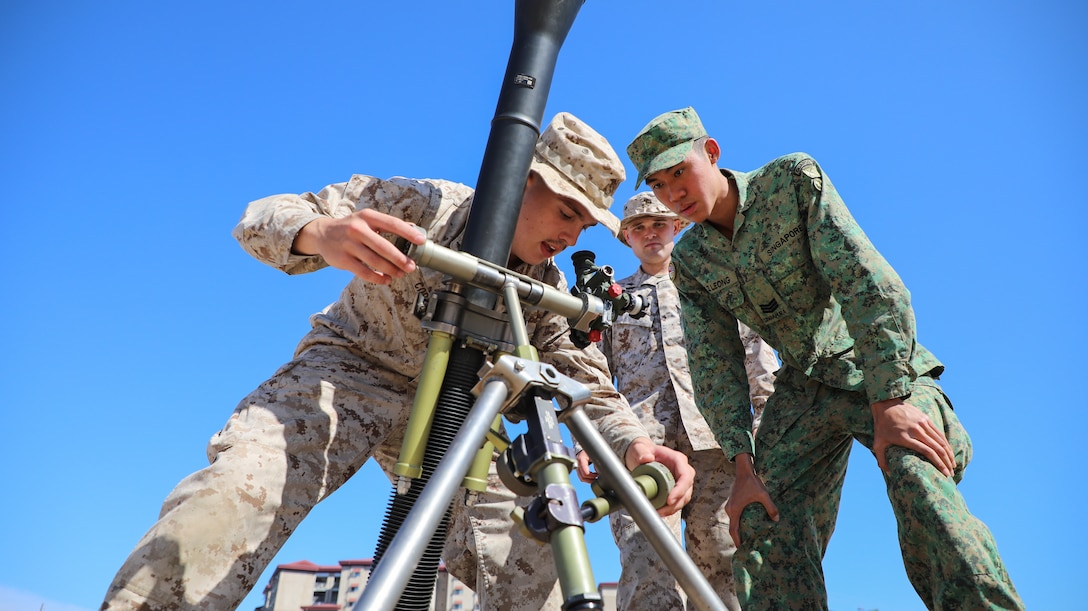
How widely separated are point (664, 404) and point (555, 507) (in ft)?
12.7

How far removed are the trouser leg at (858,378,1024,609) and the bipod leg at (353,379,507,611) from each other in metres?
1.83

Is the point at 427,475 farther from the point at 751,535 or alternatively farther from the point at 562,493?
the point at 751,535

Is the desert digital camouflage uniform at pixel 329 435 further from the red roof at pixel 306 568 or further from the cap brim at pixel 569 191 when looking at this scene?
the red roof at pixel 306 568

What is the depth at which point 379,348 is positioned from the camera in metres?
3.58

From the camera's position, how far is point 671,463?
275 centimetres

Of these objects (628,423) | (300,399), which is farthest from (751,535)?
(300,399)

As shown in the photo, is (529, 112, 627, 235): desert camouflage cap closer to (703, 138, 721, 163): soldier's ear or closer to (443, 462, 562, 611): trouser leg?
(703, 138, 721, 163): soldier's ear

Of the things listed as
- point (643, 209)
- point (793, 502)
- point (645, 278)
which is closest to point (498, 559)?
point (793, 502)

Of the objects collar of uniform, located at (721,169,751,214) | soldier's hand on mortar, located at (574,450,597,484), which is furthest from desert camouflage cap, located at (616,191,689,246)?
soldier's hand on mortar, located at (574,450,597,484)

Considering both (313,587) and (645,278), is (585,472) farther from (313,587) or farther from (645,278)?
(313,587)

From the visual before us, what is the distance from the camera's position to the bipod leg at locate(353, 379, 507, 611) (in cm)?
161

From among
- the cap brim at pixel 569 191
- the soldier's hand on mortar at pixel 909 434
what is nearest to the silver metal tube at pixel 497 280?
the cap brim at pixel 569 191

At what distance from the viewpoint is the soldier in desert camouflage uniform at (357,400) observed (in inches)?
100

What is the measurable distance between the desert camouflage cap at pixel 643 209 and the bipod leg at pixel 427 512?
4.43 metres
